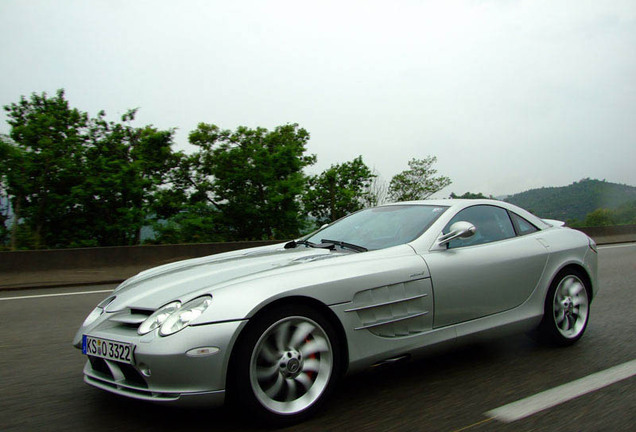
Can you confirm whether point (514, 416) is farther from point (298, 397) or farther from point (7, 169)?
point (7, 169)

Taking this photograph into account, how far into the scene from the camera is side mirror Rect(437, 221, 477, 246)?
3854 mm

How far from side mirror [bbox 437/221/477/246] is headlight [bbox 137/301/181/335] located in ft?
6.56

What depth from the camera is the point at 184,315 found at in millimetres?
2881

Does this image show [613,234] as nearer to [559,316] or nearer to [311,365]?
[559,316]

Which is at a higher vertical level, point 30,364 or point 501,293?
point 501,293

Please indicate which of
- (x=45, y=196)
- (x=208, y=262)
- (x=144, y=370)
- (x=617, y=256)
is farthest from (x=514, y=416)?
(x=45, y=196)

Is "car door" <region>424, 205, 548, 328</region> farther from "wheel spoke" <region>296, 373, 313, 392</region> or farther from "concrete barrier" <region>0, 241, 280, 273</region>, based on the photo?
"concrete barrier" <region>0, 241, 280, 273</region>

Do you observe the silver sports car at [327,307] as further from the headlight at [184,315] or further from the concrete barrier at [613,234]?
the concrete barrier at [613,234]

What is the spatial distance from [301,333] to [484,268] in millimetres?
1700

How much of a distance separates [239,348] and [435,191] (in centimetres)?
3290

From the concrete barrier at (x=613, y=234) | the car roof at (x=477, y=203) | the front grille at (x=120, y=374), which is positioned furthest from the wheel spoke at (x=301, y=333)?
the concrete barrier at (x=613, y=234)

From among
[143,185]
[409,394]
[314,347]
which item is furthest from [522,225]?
[143,185]

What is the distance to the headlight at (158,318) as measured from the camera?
290cm

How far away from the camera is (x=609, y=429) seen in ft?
9.50
